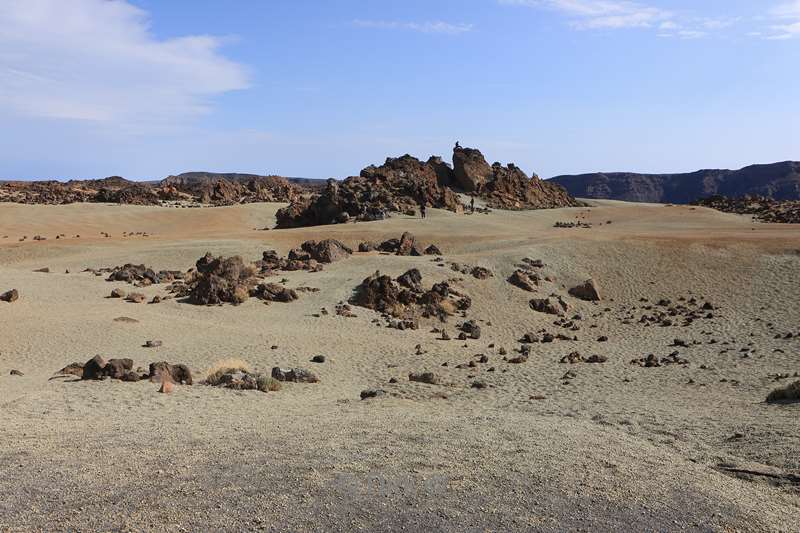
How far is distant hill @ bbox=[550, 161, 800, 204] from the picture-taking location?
12144 cm

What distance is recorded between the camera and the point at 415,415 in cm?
1186

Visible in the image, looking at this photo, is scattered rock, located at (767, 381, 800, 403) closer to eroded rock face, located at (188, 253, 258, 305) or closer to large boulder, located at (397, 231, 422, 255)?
eroded rock face, located at (188, 253, 258, 305)

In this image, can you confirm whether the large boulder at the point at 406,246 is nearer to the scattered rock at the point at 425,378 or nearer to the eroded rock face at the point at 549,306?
the eroded rock face at the point at 549,306

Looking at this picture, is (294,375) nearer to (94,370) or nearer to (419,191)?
(94,370)

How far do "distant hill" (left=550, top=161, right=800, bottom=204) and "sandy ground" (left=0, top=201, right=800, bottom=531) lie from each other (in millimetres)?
103222

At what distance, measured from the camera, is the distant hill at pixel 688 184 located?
121438 millimetres

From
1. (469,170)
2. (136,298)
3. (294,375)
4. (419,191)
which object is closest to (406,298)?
(136,298)

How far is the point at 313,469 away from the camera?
8.11 metres

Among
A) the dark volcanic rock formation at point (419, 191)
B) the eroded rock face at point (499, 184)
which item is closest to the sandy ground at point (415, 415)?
the dark volcanic rock formation at point (419, 191)

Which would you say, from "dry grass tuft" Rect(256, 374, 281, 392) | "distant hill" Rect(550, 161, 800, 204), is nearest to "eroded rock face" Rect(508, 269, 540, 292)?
"dry grass tuft" Rect(256, 374, 281, 392)

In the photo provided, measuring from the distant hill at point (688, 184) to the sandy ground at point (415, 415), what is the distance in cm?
10322

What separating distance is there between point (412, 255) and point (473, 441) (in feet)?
74.8

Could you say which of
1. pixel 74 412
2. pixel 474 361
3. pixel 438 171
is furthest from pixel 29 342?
pixel 438 171

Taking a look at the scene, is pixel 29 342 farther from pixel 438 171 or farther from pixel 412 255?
pixel 438 171
